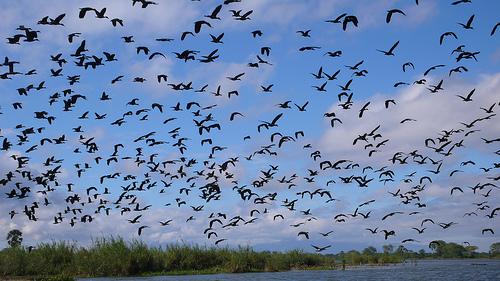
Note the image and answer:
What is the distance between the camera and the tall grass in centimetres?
5788

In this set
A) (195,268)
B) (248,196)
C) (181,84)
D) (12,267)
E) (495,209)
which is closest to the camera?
(181,84)

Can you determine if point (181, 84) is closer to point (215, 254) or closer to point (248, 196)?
point (248, 196)

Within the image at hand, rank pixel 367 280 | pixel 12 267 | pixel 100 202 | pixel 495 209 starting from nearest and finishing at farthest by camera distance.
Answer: pixel 495 209
pixel 100 202
pixel 367 280
pixel 12 267

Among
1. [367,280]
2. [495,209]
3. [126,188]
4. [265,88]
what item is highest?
[265,88]

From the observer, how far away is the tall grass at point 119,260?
190 feet

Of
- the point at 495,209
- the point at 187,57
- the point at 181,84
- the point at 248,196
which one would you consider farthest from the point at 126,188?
the point at 495,209

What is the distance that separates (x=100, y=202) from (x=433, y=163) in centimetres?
2463

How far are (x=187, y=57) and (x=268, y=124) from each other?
643 cm

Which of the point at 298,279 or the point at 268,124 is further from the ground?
the point at 268,124

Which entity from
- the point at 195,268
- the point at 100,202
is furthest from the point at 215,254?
the point at 100,202

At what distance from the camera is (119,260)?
58.3 meters

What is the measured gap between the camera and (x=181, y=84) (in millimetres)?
27766

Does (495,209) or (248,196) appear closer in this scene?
(495,209)

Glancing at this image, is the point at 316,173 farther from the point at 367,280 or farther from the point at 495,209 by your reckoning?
the point at 367,280
